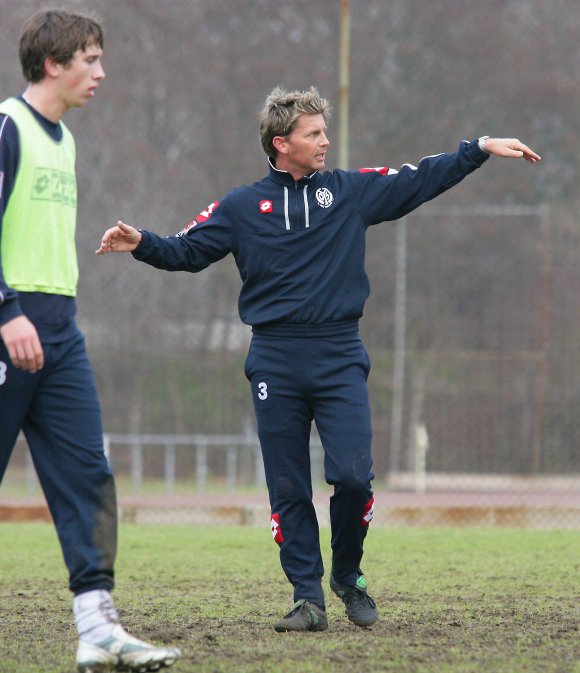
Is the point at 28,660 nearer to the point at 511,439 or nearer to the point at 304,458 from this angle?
the point at 304,458

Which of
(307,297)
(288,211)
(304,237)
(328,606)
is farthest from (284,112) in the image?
(328,606)

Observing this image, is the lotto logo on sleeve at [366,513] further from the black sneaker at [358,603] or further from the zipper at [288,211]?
the zipper at [288,211]

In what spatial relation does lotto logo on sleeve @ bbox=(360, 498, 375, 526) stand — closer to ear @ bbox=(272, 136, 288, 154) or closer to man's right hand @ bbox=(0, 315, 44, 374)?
ear @ bbox=(272, 136, 288, 154)

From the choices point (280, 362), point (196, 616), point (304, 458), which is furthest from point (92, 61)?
point (196, 616)

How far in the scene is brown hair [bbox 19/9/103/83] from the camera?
361 cm

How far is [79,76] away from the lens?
3.64 metres

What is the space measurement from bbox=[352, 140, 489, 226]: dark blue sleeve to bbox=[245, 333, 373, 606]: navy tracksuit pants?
508 mm

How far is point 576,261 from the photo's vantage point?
1207 cm

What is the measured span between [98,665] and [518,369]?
29.9 feet

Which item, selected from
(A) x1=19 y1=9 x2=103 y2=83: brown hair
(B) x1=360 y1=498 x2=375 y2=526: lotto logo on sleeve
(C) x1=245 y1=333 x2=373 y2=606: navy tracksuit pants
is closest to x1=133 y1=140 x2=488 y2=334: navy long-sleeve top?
(C) x1=245 y1=333 x2=373 y2=606: navy tracksuit pants

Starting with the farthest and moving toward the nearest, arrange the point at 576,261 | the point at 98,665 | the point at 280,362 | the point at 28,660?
the point at 576,261
the point at 280,362
the point at 28,660
the point at 98,665

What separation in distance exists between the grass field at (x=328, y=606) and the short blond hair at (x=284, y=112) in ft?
5.97

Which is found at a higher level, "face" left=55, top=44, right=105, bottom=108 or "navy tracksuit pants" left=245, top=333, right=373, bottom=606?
"face" left=55, top=44, right=105, bottom=108

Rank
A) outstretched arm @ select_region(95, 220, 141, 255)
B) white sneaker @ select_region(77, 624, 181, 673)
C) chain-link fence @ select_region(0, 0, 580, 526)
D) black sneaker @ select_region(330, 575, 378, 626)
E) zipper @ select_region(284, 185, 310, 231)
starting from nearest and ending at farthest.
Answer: white sneaker @ select_region(77, 624, 181, 673), outstretched arm @ select_region(95, 220, 141, 255), black sneaker @ select_region(330, 575, 378, 626), zipper @ select_region(284, 185, 310, 231), chain-link fence @ select_region(0, 0, 580, 526)
